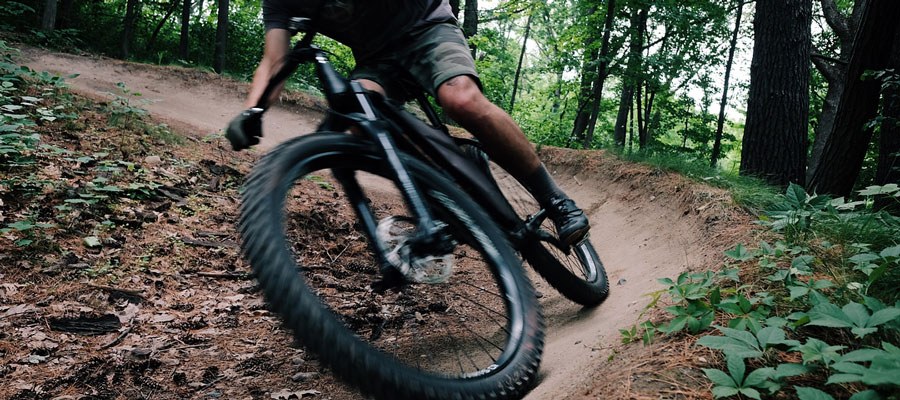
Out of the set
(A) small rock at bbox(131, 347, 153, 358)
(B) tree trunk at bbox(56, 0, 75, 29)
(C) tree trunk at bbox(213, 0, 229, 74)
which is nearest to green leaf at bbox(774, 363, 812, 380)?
(A) small rock at bbox(131, 347, 153, 358)

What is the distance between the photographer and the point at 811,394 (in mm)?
1200

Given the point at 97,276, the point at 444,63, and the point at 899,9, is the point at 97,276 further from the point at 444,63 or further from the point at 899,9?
the point at 899,9

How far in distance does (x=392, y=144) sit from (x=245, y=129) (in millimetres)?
549

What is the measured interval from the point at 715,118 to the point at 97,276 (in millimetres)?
18587

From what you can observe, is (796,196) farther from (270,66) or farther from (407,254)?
(270,66)

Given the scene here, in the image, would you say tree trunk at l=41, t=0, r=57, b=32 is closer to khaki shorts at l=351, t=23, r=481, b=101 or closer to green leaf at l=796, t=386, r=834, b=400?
khaki shorts at l=351, t=23, r=481, b=101

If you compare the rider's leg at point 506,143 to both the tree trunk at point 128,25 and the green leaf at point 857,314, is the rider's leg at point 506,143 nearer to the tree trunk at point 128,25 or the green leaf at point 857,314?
the green leaf at point 857,314

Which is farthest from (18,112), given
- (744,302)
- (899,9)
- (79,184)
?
(899,9)

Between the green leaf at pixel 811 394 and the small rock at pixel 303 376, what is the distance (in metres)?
1.92

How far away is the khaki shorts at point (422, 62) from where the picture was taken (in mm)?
2314

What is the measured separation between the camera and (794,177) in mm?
5477

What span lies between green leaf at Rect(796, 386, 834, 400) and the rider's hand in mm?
1800

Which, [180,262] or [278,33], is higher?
[278,33]

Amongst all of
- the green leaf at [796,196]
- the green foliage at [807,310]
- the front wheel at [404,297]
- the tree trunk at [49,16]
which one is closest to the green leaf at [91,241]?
the front wheel at [404,297]
